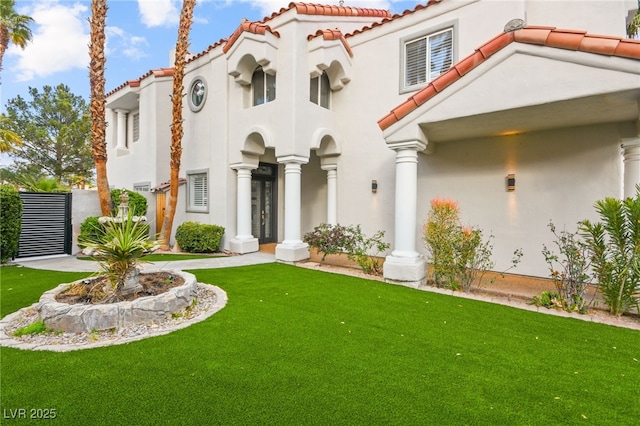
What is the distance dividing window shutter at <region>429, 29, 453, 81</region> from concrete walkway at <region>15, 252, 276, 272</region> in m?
7.56

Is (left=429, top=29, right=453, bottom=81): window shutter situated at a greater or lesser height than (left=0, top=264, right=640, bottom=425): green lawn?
greater

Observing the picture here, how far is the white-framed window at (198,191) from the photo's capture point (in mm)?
11945

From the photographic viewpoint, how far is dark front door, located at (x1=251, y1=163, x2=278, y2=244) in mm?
12406

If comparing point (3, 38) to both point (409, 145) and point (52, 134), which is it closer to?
point (52, 134)

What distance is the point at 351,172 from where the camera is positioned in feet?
34.5

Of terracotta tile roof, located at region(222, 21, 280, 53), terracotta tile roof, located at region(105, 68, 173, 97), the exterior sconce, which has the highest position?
terracotta tile roof, located at region(105, 68, 173, 97)

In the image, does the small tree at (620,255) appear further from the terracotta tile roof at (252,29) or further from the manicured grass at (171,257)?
the manicured grass at (171,257)

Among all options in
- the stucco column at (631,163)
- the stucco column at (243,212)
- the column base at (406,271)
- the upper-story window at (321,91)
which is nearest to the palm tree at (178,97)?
the stucco column at (243,212)

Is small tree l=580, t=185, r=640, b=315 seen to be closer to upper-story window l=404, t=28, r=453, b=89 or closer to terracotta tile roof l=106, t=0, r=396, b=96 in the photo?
upper-story window l=404, t=28, r=453, b=89

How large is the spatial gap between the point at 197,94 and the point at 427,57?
8.96 metres

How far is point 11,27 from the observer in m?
16.7

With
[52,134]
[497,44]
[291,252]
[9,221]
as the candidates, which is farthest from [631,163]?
[52,134]

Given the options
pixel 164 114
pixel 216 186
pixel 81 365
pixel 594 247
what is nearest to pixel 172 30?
pixel 164 114

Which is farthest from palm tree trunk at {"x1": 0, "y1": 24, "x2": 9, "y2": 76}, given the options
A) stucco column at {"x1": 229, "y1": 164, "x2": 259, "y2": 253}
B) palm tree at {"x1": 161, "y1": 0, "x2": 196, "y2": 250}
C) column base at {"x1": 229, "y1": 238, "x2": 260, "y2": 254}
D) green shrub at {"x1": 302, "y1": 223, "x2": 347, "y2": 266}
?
green shrub at {"x1": 302, "y1": 223, "x2": 347, "y2": 266}
